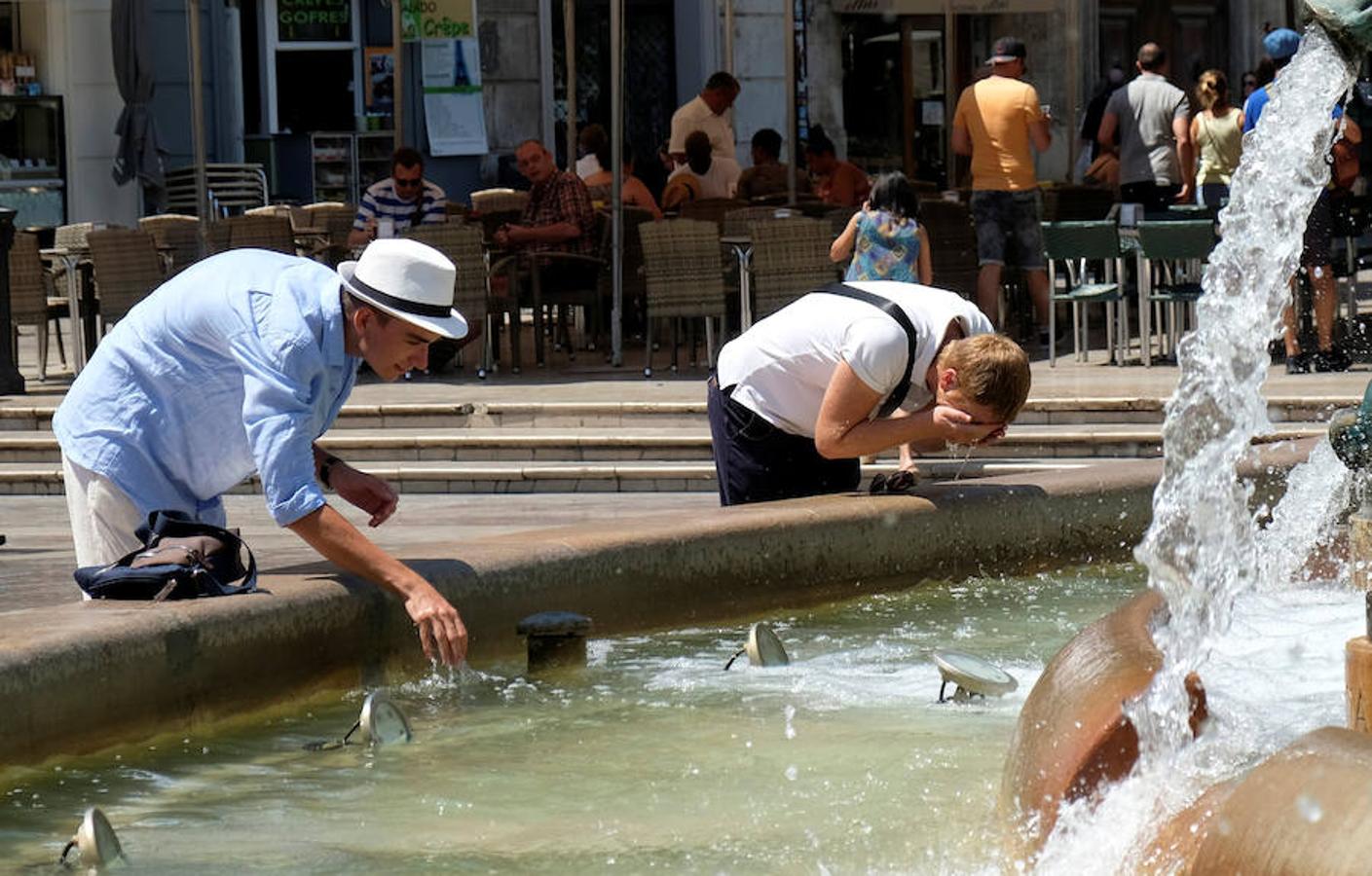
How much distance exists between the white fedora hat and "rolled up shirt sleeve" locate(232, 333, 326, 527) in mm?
167

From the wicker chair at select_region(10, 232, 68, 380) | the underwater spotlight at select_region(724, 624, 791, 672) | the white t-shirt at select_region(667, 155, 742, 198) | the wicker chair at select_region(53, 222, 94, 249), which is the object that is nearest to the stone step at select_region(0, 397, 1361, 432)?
the wicker chair at select_region(10, 232, 68, 380)

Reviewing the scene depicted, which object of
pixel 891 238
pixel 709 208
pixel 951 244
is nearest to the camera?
pixel 891 238

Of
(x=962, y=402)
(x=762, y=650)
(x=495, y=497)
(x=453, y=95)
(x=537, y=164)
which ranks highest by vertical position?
(x=453, y=95)

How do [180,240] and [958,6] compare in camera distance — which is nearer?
[180,240]

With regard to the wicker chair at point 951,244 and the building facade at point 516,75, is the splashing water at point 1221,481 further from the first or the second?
the building facade at point 516,75

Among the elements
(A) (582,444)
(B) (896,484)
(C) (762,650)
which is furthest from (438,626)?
(A) (582,444)

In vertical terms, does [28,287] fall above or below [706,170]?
below

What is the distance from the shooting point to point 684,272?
14.0 metres

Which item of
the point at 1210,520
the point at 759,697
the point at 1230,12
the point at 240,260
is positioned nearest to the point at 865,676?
the point at 759,697

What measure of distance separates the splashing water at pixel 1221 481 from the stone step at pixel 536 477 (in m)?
4.39

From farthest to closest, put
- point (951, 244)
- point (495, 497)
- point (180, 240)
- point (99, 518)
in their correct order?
point (180, 240), point (951, 244), point (495, 497), point (99, 518)

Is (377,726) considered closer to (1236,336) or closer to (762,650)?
(762,650)

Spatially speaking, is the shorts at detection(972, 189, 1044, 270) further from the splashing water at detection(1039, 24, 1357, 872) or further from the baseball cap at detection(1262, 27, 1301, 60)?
the splashing water at detection(1039, 24, 1357, 872)

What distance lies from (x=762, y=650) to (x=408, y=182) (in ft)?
30.9
